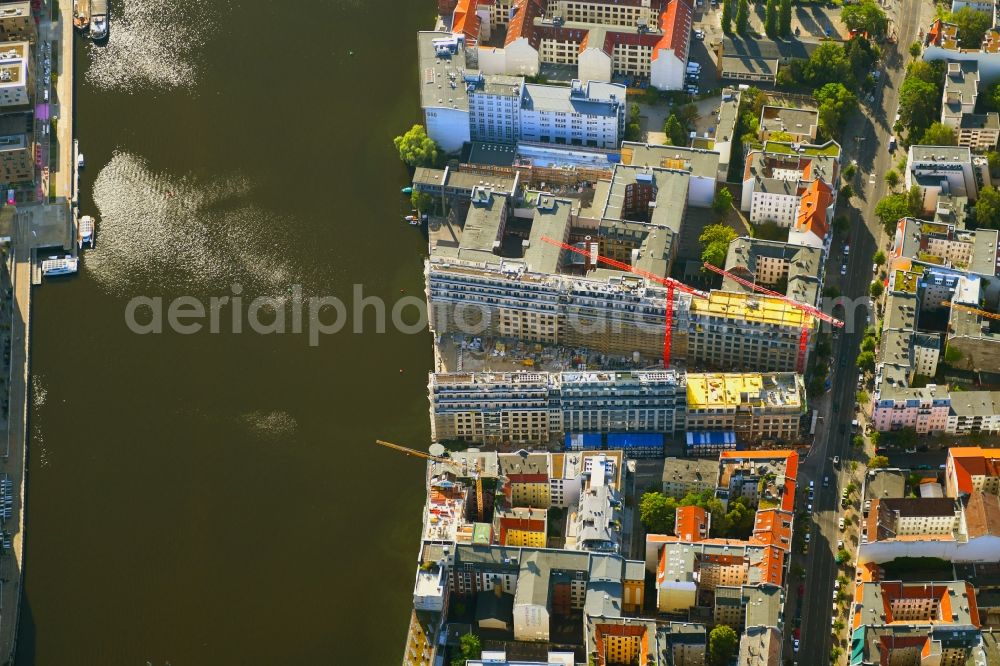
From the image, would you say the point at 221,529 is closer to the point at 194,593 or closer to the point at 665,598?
the point at 194,593

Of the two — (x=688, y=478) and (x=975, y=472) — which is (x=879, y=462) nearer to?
(x=975, y=472)

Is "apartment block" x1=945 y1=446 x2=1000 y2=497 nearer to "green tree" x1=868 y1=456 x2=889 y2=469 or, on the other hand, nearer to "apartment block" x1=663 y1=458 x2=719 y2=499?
"green tree" x1=868 y1=456 x2=889 y2=469

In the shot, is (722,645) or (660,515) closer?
(722,645)

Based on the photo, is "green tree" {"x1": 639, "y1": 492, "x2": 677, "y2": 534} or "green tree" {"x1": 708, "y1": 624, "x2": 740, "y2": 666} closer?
"green tree" {"x1": 708, "y1": 624, "x2": 740, "y2": 666}

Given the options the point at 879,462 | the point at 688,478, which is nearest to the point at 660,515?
the point at 688,478

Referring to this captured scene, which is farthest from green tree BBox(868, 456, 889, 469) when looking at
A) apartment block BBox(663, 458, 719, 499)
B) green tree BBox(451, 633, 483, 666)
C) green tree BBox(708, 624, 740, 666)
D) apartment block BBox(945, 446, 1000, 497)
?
green tree BBox(451, 633, 483, 666)

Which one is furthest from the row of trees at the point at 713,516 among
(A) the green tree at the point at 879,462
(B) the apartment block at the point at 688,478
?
(A) the green tree at the point at 879,462
